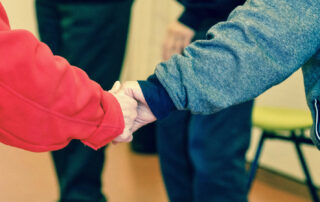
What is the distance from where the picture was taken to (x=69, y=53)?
3.05 feet

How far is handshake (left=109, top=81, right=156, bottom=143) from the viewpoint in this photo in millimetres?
572

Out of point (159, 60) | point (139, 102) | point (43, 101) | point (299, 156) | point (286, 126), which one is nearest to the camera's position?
point (43, 101)

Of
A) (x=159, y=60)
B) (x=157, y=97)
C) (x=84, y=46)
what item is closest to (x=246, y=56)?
(x=157, y=97)

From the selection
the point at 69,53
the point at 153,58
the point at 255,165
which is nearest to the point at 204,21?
the point at 69,53

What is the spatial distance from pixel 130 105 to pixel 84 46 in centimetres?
42

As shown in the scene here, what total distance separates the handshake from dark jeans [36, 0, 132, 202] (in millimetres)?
314

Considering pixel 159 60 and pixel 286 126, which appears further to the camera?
pixel 159 60

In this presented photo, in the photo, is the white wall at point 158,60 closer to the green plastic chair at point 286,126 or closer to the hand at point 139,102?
the green plastic chair at point 286,126

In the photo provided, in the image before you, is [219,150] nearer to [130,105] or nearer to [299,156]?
[130,105]

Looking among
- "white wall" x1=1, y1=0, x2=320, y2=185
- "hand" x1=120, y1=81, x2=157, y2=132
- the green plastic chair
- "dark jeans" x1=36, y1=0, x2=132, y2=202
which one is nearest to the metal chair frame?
the green plastic chair

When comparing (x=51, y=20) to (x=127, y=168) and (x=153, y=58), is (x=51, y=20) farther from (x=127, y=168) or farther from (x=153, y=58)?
(x=153, y=58)

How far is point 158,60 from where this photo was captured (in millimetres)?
2309

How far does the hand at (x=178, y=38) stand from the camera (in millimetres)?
865

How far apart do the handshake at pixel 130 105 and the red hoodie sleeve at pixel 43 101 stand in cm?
2
